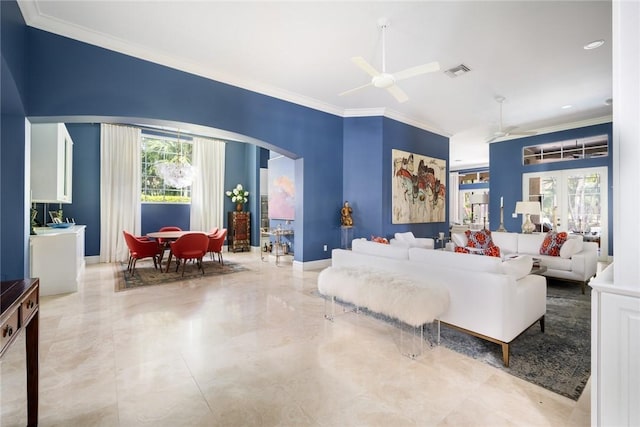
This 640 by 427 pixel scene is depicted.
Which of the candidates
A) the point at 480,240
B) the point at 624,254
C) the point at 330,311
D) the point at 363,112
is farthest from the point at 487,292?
the point at 363,112

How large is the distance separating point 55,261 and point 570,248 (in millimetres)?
7753

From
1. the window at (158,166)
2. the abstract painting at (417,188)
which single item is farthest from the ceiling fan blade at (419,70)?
the window at (158,166)

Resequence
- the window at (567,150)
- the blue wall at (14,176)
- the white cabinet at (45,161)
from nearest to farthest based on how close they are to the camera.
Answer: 1. the blue wall at (14,176)
2. the white cabinet at (45,161)
3. the window at (567,150)

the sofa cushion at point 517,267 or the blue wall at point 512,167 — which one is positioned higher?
the blue wall at point 512,167

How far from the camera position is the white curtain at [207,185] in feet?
27.1

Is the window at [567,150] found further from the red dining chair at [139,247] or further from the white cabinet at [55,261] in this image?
the white cabinet at [55,261]

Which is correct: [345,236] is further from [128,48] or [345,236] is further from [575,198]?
[575,198]

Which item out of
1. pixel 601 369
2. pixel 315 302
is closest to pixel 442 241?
pixel 315 302

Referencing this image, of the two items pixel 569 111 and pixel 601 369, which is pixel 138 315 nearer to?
pixel 601 369

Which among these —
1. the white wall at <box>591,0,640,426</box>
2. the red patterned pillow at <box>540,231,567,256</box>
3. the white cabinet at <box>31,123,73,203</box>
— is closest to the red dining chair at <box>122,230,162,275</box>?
the white cabinet at <box>31,123,73,203</box>

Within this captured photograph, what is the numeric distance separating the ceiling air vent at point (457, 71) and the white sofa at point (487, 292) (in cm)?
316

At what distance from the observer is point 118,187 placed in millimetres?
7039

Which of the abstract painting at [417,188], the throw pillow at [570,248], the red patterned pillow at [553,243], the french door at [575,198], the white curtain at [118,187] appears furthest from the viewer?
the french door at [575,198]

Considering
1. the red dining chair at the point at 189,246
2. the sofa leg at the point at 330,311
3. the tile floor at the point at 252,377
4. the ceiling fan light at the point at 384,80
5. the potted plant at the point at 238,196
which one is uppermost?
the ceiling fan light at the point at 384,80
